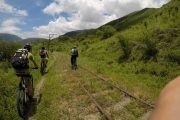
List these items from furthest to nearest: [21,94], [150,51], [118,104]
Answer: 1. [150,51]
2. [118,104]
3. [21,94]

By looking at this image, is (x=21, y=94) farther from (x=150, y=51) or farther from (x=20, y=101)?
(x=150, y=51)

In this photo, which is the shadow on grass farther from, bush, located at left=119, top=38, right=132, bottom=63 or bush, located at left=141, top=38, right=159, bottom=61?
bush, located at left=119, top=38, right=132, bottom=63

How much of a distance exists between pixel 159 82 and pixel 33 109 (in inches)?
297

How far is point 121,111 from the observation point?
10375 mm

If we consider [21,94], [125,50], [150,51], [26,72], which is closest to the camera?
[21,94]

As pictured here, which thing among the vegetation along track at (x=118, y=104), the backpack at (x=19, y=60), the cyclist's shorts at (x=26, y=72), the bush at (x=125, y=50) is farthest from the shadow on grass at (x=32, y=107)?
A: the bush at (x=125, y=50)

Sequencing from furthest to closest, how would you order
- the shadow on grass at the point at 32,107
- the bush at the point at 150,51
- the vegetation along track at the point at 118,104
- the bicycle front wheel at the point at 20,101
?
the bush at the point at 150,51
the shadow on grass at the point at 32,107
the vegetation along track at the point at 118,104
the bicycle front wheel at the point at 20,101

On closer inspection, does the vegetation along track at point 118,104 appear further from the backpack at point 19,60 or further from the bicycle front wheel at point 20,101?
the backpack at point 19,60

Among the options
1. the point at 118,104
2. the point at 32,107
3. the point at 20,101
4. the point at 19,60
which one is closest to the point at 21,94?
the point at 20,101

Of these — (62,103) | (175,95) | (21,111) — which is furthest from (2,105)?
(175,95)

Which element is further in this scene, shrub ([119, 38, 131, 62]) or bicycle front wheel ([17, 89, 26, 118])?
shrub ([119, 38, 131, 62])

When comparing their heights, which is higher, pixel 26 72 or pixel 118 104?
pixel 26 72

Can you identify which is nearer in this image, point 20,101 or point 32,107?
point 20,101

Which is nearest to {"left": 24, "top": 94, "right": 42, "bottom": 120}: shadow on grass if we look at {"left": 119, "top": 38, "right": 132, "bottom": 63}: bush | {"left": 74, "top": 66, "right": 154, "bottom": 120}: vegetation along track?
{"left": 74, "top": 66, "right": 154, "bottom": 120}: vegetation along track
